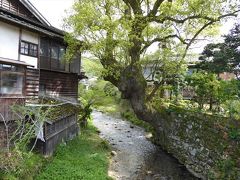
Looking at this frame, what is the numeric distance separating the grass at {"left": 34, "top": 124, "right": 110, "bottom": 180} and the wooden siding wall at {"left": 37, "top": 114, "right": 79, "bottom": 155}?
524 mm

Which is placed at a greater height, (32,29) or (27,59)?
(32,29)

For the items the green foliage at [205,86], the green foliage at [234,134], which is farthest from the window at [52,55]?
the green foliage at [234,134]

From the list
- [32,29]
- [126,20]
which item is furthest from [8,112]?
[126,20]

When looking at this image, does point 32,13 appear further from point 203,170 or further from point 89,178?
point 203,170

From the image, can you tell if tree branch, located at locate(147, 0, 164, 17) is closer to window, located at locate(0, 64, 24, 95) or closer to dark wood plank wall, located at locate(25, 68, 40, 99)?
dark wood plank wall, located at locate(25, 68, 40, 99)

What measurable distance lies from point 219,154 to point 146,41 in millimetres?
10344

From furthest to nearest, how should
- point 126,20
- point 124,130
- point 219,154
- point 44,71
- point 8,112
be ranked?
1. point 124,130
2. point 44,71
3. point 126,20
4. point 219,154
5. point 8,112

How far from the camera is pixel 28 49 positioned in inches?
816

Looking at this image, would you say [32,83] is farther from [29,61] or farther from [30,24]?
[30,24]

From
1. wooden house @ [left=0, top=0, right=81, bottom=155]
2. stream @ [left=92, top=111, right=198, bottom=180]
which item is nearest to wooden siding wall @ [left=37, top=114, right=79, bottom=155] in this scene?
wooden house @ [left=0, top=0, right=81, bottom=155]

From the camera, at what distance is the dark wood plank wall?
19.7 meters

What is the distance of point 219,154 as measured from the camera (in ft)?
58.5

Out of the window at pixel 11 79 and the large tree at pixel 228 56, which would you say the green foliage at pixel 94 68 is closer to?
the window at pixel 11 79

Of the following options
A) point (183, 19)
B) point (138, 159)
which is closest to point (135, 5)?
point (183, 19)
